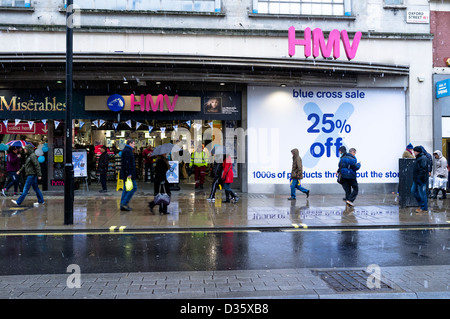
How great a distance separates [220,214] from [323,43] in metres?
7.49

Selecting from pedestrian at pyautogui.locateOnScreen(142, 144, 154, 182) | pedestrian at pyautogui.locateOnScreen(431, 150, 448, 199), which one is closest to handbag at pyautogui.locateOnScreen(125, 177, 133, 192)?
pedestrian at pyautogui.locateOnScreen(142, 144, 154, 182)

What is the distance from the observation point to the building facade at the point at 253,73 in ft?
46.2

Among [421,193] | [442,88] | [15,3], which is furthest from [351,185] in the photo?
[15,3]


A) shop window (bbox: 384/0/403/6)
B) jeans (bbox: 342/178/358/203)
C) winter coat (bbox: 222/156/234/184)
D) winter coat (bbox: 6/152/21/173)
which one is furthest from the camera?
shop window (bbox: 384/0/403/6)

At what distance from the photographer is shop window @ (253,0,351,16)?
49.5ft

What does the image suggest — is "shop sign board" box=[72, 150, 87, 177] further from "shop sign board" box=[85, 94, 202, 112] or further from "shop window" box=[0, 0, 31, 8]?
"shop window" box=[0, 0, 31, 8]

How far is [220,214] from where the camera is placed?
34.3 ft

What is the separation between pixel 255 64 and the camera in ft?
46.6

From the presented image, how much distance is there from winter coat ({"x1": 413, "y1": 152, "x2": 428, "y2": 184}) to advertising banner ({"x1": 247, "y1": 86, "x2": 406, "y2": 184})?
201 inches

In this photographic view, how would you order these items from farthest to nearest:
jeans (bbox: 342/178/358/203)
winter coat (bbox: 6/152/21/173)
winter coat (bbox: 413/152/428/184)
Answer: winter coat (bbox: 6/152/21/173) < jeans (bbox: 342/178/358/203) < winter coat (bbox: 413/152/428/184)

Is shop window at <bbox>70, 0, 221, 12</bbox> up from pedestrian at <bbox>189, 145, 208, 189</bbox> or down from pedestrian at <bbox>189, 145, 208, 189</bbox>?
up

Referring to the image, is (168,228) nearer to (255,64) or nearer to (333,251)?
(333,251)

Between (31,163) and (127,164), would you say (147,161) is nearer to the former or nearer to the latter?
(31,163)

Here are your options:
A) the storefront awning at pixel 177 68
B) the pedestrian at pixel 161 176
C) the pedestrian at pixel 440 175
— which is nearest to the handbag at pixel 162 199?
the pedestrian at pixel 161 176
